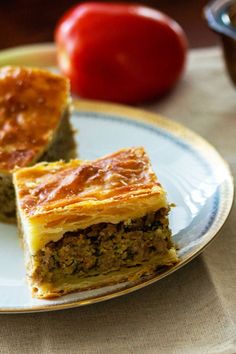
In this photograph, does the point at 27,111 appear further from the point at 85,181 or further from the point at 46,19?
the point at 46,19

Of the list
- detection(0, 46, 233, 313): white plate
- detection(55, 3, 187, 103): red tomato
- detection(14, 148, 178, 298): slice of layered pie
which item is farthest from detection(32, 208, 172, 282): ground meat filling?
detection(55, 3, 187, 103): red tomato

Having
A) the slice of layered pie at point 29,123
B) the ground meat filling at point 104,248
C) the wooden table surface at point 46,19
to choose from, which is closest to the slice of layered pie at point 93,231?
the ground meat filling at point 104,248

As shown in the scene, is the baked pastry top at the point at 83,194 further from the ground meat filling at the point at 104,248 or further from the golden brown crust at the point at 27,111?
the golden brown crust at the point at 27,111

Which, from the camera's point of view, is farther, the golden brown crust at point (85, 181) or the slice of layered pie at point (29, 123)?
the slice of layered pie at point (29, 123)

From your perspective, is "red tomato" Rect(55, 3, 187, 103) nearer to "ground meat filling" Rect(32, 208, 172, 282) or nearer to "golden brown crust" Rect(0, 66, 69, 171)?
"golden brown crust" Rect(0, 66, 69, 171)

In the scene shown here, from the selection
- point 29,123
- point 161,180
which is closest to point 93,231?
point 161,180

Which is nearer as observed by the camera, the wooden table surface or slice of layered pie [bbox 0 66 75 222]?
slice of layered pie [bbox 0 66 75 222]
